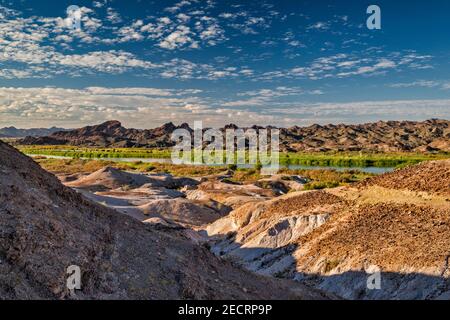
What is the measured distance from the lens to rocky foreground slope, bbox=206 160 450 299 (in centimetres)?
1518

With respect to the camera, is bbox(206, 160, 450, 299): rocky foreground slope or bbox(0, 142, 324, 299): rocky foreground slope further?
bbox(206, 160, 450, 299): rocky foreground slope

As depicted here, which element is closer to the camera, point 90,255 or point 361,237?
point 90,255

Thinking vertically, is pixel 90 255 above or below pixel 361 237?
above

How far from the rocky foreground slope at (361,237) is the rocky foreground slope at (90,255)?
4.04 metres

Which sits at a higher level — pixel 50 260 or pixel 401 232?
pixel 50 260

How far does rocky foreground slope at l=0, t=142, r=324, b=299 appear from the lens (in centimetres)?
923

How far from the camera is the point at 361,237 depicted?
18.4 metres

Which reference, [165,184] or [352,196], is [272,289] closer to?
[352,196]

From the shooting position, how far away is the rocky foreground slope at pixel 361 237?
15.2 meters

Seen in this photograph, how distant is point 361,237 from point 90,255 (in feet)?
39.4

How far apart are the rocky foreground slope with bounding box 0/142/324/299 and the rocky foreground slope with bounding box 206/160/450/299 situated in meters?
4.04

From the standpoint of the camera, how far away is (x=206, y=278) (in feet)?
38.7

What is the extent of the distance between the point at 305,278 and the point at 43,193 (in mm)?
10942
